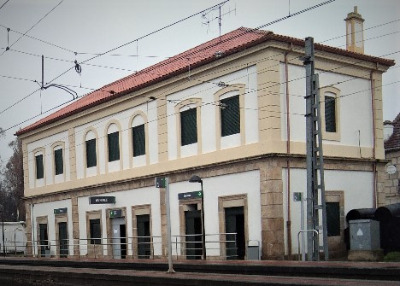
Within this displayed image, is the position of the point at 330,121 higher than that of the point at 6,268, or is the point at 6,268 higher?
the point at 330,121

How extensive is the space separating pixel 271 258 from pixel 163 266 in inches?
159

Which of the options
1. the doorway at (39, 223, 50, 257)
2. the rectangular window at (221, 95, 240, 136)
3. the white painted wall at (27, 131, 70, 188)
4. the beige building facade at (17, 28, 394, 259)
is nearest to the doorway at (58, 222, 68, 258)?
the doorway at (39, 223, 50, 257)

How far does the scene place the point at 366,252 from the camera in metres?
20.4

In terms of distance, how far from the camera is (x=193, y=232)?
81.1 ft

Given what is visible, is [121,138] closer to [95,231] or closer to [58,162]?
[95,231]

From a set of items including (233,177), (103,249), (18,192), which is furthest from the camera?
(18,192)

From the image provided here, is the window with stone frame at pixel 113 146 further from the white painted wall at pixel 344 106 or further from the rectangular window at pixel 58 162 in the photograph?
the white painted wall at pixel 344 106

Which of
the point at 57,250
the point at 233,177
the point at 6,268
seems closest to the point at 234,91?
the point at 233,177

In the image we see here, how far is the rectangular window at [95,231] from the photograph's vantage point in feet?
102

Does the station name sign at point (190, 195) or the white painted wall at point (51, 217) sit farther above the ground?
the station name sign at point (190, 195)

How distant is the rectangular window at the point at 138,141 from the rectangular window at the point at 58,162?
316 inches

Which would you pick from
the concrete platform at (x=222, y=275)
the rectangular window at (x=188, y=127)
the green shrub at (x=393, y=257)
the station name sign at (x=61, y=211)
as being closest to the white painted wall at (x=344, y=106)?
the rectangular window at (x=188, y=127)

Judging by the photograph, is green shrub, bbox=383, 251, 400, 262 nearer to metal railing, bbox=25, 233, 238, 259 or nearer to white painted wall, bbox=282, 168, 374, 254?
white painted wall, bbox=282, 168, 374, 254

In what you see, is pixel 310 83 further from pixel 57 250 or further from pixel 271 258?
pixel 57 250
